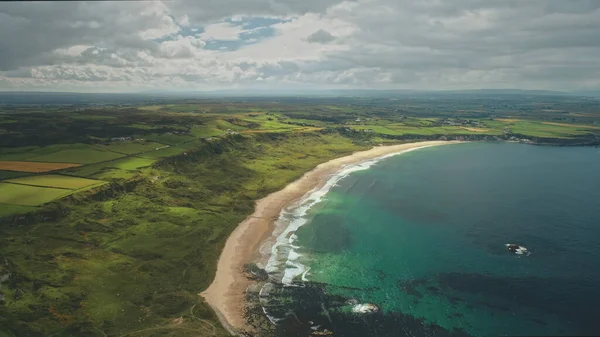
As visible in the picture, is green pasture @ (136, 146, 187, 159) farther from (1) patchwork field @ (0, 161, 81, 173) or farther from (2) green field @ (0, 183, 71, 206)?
(2) green field @ (0, 183, 71, 206)

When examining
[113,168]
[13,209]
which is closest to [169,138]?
[113,168]

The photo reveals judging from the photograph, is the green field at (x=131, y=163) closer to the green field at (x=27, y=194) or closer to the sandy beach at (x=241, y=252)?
the green field at (x=27, y=194)

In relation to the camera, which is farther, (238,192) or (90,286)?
(238,192)

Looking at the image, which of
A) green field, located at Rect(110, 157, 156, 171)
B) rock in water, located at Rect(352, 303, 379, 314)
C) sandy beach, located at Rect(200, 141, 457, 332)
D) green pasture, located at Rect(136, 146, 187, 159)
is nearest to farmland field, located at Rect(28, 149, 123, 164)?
green field, located at Rect(110, 157, 156, 171)

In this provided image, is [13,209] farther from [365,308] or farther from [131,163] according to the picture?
[365,308]

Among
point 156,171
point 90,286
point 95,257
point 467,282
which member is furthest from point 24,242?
point 467,282

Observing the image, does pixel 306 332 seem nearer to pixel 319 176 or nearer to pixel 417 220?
pixel 417 220
